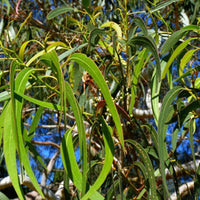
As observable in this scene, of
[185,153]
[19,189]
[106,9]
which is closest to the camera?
[19,189]

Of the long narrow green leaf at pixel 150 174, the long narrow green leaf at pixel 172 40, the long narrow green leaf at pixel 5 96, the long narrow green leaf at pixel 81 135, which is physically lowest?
the long narrow green leaf at pixel 150 174

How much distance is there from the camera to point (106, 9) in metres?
2.26

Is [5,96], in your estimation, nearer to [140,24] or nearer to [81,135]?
[81,135]

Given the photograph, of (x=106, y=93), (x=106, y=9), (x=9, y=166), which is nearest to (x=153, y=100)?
(x=106, y=93)

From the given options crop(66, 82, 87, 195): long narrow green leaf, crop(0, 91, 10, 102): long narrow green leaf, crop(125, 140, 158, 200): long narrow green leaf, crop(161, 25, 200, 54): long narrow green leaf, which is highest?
crop(161, 25, 200, 54): long narrow green leaf

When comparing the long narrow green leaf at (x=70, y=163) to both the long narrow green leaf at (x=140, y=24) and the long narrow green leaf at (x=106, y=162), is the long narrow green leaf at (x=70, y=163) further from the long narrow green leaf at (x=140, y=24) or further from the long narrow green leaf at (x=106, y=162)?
the long narrow green leaf at (x=140, y=24)

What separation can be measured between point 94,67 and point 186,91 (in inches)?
9.2

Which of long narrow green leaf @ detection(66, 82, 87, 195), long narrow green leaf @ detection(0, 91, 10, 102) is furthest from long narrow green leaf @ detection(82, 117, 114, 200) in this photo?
long narrow green leaf @ detection(0, 91, 10, 102)

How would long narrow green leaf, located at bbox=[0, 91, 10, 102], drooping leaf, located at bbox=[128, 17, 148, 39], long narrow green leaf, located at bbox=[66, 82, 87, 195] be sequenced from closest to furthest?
long narrow green leaf, located at bbox=[66, 82, 87, 195] → long narrow green leaf, located at bbox=[0, 91, 10, 102] → drooping leaf, located at bbox=[128, 17, 148, 39]

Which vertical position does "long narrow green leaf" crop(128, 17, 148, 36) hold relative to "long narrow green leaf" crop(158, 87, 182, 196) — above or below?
above

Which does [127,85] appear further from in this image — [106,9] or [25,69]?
[106,9]

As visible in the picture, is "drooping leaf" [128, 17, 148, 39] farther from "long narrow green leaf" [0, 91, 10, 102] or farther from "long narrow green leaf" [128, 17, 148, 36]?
"long narrow green leaf" [0, 91, 10, 102]

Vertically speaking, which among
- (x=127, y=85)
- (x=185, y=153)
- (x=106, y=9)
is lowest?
(x=185, y=153)

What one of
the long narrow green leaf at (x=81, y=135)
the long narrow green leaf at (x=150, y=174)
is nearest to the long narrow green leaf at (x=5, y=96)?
the long narrow green leaf at (x=81, y=135)
